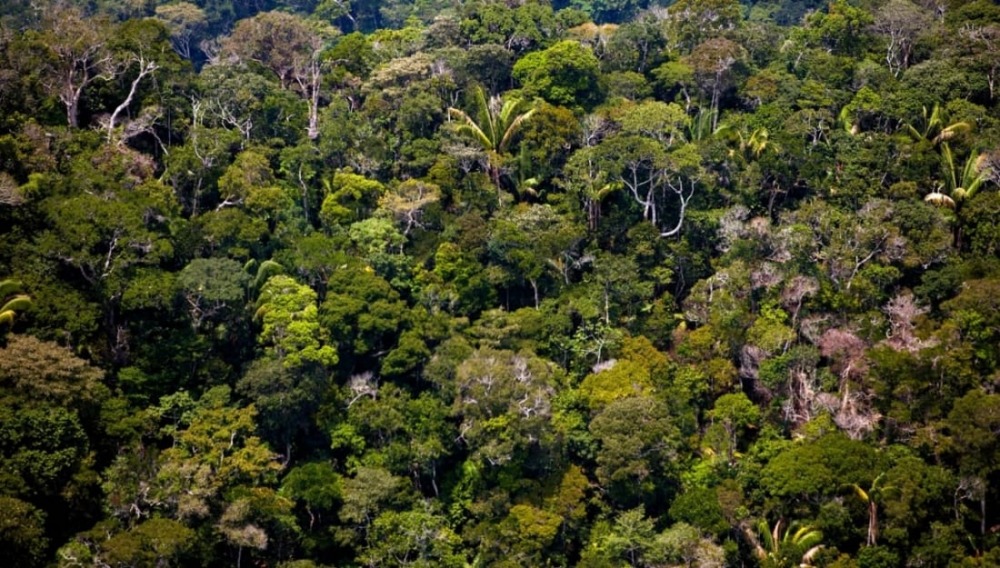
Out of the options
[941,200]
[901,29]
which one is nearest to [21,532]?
[941,200]

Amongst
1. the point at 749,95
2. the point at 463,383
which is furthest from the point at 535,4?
the point at 463,383

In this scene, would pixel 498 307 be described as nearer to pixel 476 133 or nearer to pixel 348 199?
pixel 348 199

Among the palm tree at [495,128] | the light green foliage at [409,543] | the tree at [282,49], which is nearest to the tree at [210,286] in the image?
the light green foliage at [409,543]

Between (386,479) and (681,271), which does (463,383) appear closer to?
(386,479)

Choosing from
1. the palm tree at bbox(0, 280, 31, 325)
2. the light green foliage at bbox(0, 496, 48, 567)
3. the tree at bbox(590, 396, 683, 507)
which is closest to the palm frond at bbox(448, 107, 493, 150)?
the tree at bbox(590, 396, 683, 507)

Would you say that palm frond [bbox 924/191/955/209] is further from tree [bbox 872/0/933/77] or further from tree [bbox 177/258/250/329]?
tree [bbox 177/258/250/329]

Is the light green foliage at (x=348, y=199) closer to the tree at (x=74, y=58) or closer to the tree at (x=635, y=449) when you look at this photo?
the tree at (x=74, y=58)
